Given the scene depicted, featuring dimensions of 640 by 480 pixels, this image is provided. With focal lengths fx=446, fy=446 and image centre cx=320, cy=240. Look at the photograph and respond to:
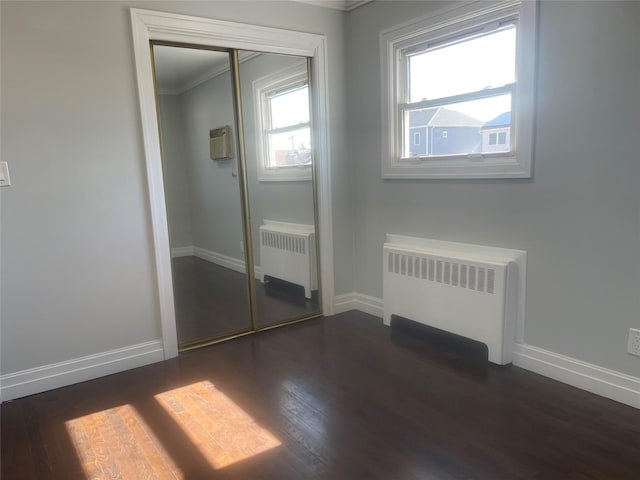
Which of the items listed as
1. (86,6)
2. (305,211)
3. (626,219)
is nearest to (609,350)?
(626,219)

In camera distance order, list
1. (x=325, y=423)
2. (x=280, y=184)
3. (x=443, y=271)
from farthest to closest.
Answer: (x=280, y=184), (x=443, y=271), (x=325, y=423)

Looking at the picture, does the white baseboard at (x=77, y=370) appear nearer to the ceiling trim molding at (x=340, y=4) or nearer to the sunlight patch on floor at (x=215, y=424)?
the sunlight patch on floor at (x=215, y=424)

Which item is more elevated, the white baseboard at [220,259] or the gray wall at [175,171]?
the gray wall at [175,171]

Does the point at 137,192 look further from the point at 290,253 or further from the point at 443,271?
the point at 443,271

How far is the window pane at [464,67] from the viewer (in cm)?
254

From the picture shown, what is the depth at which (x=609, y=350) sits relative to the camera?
7.34 feet

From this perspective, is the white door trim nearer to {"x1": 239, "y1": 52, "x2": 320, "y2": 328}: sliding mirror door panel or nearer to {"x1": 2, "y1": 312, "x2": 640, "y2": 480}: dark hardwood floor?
{"x1": 239, "y1": 52, "x2": 320, "y2": 328}: sliding mirror door panel

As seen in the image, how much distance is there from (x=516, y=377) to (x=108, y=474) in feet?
6.85

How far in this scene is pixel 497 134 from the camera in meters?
2.61

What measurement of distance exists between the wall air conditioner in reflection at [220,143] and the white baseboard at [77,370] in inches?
52.1

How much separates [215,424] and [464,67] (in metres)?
2.49

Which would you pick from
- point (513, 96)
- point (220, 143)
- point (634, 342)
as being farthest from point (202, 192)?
point (634, 342)

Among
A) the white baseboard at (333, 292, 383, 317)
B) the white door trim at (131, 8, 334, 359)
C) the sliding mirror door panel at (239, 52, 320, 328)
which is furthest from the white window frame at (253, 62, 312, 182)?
the white baseboard at (333, 292, 383, 317)

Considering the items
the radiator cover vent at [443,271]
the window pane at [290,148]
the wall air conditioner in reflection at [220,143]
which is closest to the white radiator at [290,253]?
the window pane at [290,148]
